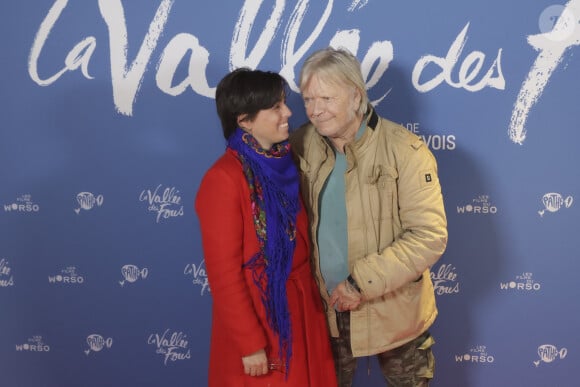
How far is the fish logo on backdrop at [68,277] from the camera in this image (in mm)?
2619

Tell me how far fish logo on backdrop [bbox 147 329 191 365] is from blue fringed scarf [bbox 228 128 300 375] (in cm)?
100

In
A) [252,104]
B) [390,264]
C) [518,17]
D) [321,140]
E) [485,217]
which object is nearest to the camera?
[252,104]

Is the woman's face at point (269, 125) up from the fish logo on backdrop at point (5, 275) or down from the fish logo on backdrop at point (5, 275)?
up

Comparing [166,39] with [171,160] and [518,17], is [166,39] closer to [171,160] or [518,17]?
[171,160]

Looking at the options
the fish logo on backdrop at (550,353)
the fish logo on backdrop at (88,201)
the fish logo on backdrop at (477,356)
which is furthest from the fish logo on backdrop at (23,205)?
the fish logo on backdrop at (550,353)

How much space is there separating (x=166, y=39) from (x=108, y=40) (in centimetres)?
24

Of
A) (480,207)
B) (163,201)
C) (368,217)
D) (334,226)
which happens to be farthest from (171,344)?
(480,207)

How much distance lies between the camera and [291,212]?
1793 mm

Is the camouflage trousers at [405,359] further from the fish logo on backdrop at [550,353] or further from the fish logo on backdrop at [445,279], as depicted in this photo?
the fish logo on backdrop at [550,353]

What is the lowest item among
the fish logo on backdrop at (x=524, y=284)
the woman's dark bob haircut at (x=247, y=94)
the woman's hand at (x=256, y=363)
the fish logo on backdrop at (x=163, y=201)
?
the fish logo on backdrop at (x=524, y=284)

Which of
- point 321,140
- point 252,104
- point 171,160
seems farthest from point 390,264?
point 171,160

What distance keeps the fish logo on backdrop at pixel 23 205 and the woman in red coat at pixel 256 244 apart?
1.20 m

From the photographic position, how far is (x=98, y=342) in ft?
8.76

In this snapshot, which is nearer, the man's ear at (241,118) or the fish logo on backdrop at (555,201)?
the man's ear at (241,118)
